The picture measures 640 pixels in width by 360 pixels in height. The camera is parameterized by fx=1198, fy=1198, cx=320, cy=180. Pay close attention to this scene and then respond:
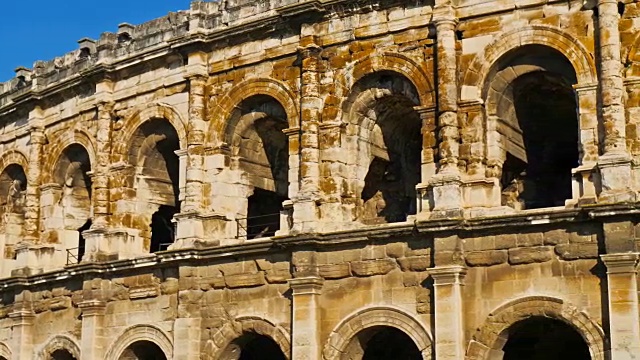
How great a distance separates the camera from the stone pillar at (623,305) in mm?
16422

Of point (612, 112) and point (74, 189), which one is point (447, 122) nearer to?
point (612, 112)

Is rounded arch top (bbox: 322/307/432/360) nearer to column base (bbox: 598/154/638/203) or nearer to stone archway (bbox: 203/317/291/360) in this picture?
stone archway (bbox: 203/317/291/360)

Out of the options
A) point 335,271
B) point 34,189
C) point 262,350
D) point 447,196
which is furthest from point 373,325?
point 34,189

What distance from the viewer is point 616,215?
16781mm

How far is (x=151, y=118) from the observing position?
22719 mm

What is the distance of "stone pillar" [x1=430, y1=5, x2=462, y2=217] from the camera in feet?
59.9

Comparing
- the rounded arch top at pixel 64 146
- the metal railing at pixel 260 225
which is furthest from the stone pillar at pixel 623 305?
the rounded arch top at pixel 64 146

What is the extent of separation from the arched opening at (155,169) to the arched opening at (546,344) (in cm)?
709

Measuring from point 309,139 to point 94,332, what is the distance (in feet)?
19.2

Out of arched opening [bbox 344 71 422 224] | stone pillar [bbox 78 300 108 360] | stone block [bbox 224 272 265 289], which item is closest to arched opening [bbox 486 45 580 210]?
arched opening [bbox 344 71 422 224]

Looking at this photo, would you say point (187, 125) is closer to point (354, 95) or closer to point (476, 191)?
point (354, 95)

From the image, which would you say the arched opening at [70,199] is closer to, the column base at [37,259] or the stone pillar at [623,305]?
the column base at [37,259]

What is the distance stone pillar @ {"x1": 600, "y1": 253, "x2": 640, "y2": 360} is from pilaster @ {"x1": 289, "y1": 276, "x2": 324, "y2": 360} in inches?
A: 187

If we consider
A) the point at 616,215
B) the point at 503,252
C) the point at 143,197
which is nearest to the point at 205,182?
the point at 143,197
